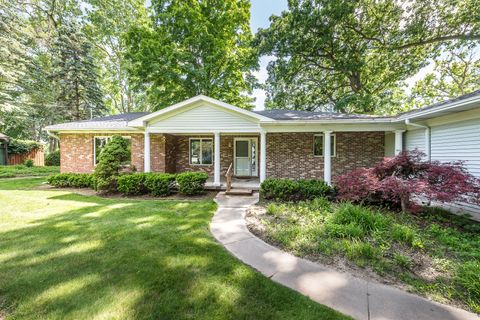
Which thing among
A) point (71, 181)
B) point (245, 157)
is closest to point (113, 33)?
point (71, 181)

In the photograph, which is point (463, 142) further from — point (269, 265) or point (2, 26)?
point (2, 26)

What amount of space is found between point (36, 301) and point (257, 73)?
1752 centimetres

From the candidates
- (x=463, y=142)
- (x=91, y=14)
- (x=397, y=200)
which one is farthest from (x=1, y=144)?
(x=463, y=142)

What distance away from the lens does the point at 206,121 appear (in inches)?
377

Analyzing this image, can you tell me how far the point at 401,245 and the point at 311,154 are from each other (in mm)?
7022

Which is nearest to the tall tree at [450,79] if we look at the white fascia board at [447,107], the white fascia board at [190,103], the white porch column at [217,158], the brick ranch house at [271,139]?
the brick ranch house at [271,139]

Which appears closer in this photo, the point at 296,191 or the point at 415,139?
the point at 296,191

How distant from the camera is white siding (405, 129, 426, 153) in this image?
7.90 meters

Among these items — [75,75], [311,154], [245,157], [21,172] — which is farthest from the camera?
[75,75]

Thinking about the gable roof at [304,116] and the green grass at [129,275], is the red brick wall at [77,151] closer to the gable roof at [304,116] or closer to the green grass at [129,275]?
the gable roof at [304,116]

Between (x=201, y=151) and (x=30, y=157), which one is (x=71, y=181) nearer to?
(x=201, y=151)

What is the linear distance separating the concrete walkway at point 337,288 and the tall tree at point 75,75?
20.7 meters

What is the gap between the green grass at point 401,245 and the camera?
2947 millimetres

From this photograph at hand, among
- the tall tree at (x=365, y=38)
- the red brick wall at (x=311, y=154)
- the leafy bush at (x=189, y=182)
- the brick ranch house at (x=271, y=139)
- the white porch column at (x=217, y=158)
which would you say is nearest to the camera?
the brick ranch house at (x=271, y=139)
